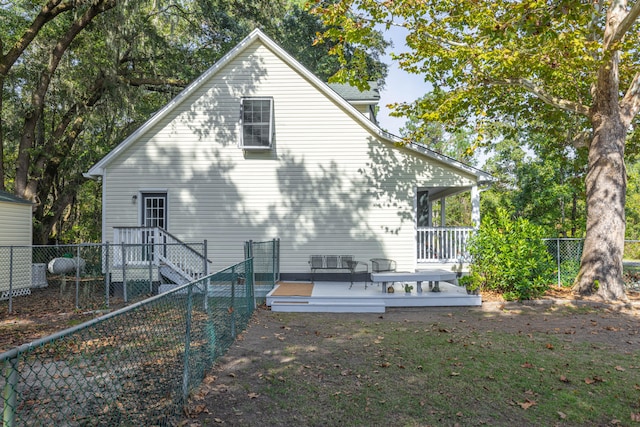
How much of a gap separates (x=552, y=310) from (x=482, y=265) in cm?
197

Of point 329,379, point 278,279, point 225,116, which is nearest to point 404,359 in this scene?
point 329,379

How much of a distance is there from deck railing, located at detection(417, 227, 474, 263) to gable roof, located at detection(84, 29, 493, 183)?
180 cm

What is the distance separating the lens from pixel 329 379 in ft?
16.8

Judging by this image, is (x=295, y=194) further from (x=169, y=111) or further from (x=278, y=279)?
(x=169, y=111)

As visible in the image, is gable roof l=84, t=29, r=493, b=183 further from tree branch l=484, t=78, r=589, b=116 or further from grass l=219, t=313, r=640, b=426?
grass l=219, t=313, r=640, b=426

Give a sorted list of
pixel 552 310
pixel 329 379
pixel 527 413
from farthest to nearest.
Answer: pixel 552 310 < pixel 329 379 < pixel 527 413

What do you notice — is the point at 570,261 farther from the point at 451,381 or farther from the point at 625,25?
the point at 451,381

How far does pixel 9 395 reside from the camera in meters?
1.92

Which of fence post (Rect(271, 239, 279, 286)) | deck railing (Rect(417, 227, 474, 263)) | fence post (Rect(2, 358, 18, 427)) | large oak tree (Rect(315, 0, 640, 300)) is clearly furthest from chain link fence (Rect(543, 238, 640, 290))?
fence post (Rect(2, 358, 18, 427))

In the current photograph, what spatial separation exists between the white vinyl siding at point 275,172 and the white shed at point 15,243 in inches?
132

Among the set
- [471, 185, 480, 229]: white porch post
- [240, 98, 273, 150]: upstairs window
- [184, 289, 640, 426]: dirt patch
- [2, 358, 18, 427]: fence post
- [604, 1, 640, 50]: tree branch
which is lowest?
[184, 289, 640, 426]: dirt patch

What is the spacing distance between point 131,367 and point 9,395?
10.8 ft

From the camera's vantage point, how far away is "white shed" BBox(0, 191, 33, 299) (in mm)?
12141

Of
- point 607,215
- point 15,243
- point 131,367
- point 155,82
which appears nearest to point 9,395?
point 131,367
